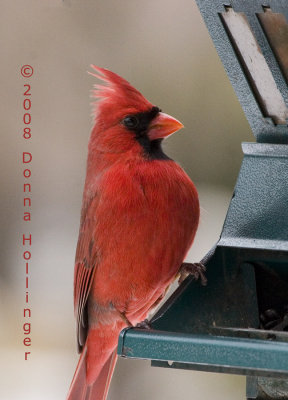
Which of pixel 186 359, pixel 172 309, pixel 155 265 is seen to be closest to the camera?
pixel 186 359

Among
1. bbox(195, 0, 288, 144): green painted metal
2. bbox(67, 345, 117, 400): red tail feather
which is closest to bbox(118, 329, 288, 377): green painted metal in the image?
bbox(195, 0, 288, 144): green painted metal

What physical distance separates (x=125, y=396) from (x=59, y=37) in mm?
1707

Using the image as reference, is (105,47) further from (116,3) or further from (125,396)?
(125,396)

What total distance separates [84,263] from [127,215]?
32 centimetres

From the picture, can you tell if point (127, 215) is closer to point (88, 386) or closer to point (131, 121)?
point (131, 121)

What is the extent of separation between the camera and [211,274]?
268 centimetres

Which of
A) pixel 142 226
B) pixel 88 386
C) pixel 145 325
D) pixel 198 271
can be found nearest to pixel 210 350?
pixel 145 325

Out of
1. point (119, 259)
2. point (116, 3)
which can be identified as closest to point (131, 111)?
point (119, 259)

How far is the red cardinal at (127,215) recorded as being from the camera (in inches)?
117

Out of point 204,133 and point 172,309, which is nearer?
point 172,309

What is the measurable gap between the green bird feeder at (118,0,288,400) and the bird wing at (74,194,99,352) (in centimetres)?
56

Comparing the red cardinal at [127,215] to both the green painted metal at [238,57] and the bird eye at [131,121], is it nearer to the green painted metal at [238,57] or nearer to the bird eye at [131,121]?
the bird eye at [131,121]

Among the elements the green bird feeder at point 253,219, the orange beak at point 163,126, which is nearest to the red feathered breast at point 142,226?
the orange beak at point 163,126

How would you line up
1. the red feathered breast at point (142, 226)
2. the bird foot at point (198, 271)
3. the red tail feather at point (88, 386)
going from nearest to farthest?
the bird foot at point (198, 271), the red feathered breast at point (142, 226), the red tail feather at point (88, 386)
